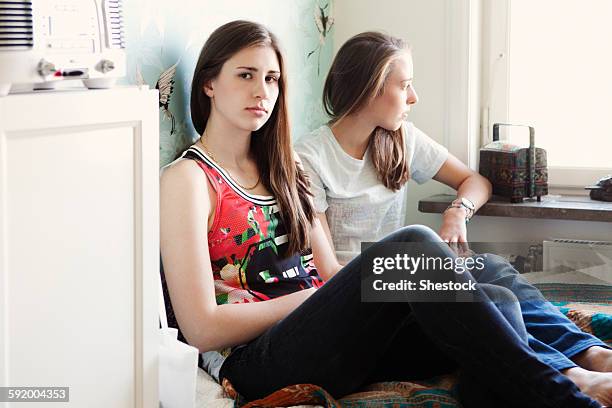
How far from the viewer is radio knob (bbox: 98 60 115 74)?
1.25 m

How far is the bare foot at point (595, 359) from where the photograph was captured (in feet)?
5.15

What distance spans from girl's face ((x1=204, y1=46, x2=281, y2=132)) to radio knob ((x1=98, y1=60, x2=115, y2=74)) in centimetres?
53

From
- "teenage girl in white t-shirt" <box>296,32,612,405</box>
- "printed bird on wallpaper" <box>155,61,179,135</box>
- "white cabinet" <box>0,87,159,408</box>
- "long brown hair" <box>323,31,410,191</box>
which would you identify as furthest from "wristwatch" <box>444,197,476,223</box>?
"white cabinet" <box>0,87,159,408</box>

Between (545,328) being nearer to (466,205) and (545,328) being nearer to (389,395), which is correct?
(389,395)

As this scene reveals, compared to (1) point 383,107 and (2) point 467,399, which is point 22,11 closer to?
(2) point 467,399

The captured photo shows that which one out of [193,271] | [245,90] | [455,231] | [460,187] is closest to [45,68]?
[193,271]

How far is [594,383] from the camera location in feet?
4.90

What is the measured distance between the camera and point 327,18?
271 cm

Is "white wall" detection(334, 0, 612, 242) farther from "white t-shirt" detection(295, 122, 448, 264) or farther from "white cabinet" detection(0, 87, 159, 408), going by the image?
"white cabinet" detection(0, 87, 159, 408)

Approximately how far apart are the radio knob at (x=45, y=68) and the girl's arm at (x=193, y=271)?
50cm

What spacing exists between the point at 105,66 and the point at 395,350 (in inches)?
33.0

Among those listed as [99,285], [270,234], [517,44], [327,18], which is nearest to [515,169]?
[517,44]

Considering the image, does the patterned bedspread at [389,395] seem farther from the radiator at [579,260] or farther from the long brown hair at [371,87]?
the long brown hair at [371,87]

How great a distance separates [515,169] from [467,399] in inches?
43.5
